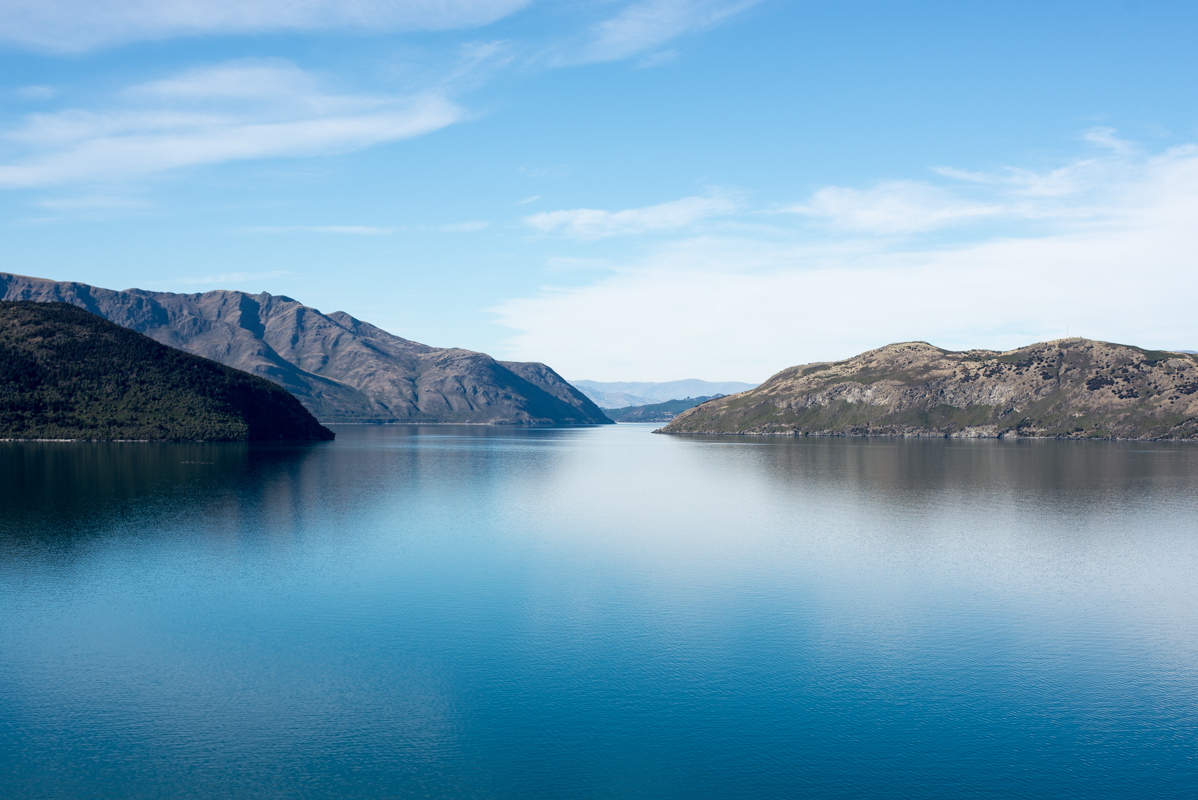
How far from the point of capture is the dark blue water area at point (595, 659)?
31812mm

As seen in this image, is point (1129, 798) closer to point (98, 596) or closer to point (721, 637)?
point (721, 637)

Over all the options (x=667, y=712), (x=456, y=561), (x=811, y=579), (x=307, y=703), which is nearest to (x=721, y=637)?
(x=667, y=712)

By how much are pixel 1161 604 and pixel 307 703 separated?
201ft

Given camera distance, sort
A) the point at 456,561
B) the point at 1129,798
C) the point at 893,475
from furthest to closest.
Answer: the point at 893,475, the point at 456,561, the point at 1129,798

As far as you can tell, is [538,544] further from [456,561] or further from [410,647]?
[410,647]

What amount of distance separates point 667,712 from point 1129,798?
1910 cm

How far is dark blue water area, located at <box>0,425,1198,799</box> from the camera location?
104 feet

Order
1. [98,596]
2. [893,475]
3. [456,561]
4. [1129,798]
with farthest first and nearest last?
[893,475]
[456,561]
[98,596]
[1129,798]

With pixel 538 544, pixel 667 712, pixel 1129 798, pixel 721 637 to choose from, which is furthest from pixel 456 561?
pixel 1129 798

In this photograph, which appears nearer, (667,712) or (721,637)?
(667,712)

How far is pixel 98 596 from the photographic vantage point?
5822 centimetres

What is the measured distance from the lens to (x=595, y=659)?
45.1m

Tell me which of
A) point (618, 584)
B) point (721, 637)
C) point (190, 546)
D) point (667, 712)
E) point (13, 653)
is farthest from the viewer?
point (190, 546)

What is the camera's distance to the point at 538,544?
84.3m
